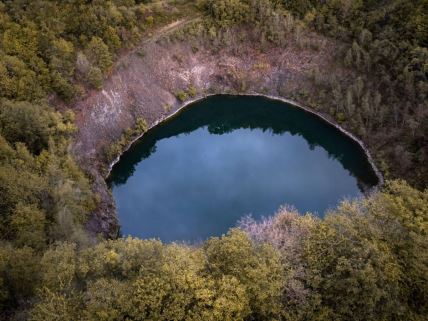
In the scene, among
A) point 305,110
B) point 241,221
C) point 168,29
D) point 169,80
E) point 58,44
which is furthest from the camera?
point 168,29

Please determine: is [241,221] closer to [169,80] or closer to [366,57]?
[169,80]

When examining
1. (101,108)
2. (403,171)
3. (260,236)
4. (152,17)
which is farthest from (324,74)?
(260,236)

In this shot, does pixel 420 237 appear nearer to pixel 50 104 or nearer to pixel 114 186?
pixel 114 186

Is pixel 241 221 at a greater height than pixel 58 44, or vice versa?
pixel 58 44

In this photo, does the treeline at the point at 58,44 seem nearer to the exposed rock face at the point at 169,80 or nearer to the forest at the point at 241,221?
the forest at the point at 241,221

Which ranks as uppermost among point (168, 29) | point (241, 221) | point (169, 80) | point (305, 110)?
point (168, 29)

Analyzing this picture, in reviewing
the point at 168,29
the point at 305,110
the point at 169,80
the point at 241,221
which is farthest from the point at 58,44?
the point at 305,110

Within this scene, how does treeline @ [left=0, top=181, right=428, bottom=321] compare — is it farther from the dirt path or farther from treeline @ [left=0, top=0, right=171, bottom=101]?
the dirt path
